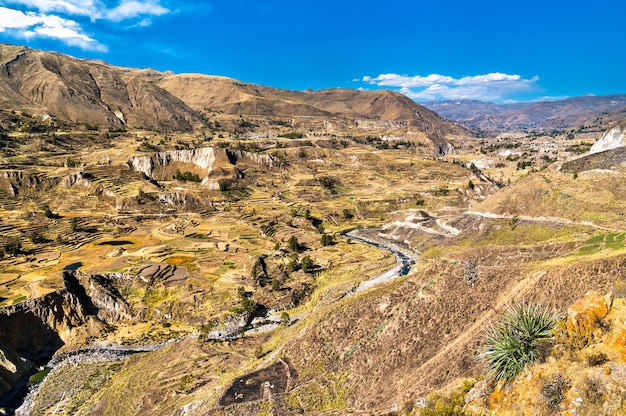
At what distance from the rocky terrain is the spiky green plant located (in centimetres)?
32

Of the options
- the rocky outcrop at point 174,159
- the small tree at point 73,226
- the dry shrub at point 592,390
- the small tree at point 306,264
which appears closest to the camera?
the dry shrub at point 592,390

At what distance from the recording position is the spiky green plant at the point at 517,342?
17531mm

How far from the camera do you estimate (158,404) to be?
4222cm

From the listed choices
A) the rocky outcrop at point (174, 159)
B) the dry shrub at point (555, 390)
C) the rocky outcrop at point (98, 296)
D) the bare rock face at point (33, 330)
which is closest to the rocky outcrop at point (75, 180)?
the rocky outcrop at point (174, 159)

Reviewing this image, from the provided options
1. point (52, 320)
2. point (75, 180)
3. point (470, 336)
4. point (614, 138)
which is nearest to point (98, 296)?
point (52, 320)

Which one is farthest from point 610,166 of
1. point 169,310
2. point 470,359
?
point 169,310

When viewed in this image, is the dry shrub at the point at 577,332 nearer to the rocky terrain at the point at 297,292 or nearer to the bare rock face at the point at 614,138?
the rocky terrain at the point at 297,292

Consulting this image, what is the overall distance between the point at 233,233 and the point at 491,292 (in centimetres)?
7588

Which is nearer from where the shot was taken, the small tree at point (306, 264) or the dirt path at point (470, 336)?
the dirt path at point (470, 336)

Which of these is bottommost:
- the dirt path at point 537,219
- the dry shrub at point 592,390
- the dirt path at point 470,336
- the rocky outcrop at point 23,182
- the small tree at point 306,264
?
the small tree at point 306,264

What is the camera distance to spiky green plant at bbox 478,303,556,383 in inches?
690

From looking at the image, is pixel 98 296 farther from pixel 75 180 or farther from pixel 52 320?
pixel 75 180

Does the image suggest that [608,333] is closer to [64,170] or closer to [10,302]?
[10,302]

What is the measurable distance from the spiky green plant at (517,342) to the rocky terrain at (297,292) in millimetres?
317
